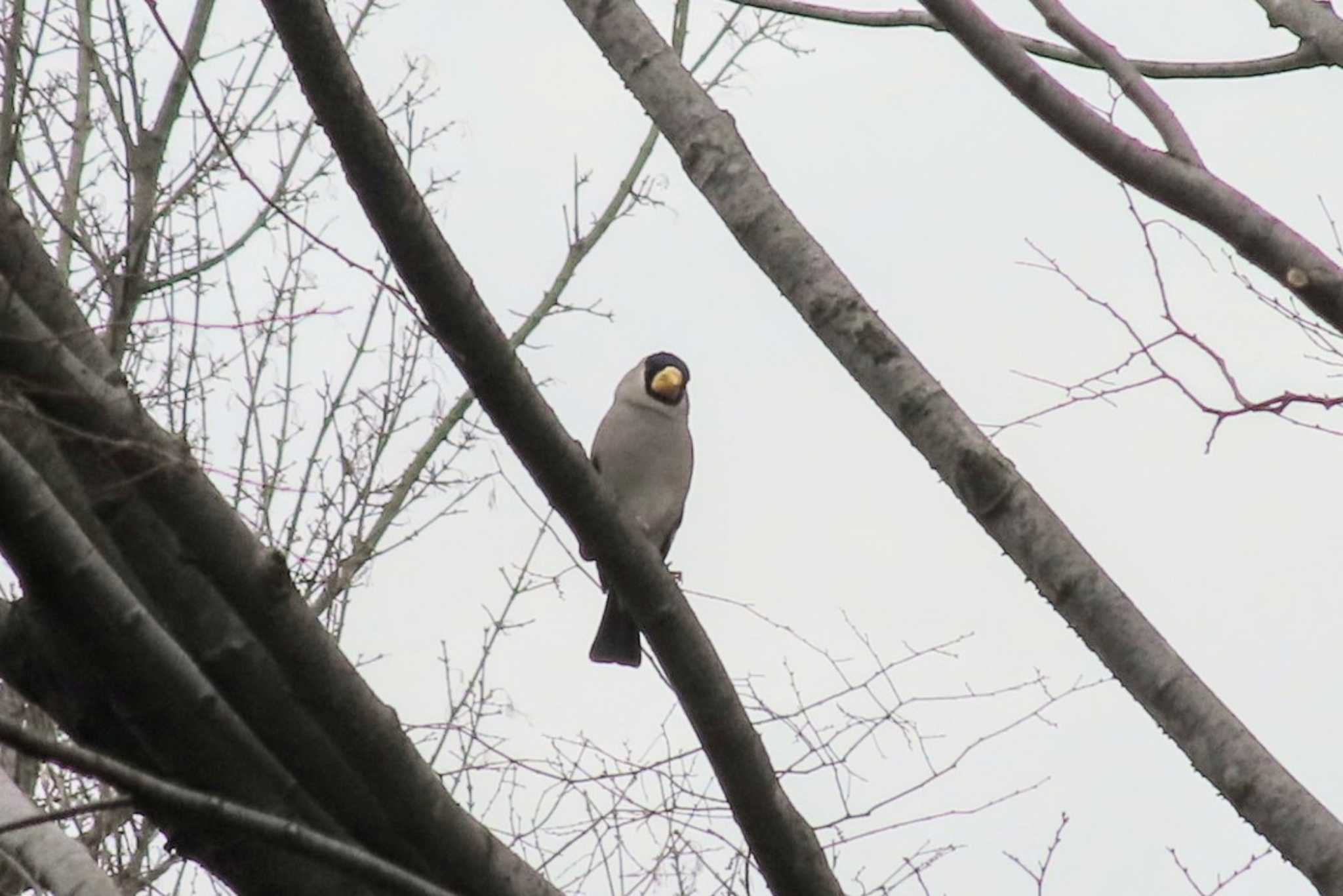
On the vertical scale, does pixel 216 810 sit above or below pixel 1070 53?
below

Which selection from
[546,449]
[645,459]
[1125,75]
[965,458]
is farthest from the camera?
[645,459]

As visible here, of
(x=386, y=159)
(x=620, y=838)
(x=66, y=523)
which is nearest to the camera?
(x=66, y=523)

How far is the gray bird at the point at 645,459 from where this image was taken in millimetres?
6984

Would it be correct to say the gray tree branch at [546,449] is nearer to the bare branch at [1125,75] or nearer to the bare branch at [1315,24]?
the bare branch at [1125,75]

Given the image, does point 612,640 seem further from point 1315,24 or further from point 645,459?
point 1315,24

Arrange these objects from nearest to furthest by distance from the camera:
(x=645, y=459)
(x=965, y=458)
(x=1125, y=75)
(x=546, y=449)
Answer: (x=965, y=458) < (x=546, y=449) < (x=1125, y=75) < (x=645, y=459)

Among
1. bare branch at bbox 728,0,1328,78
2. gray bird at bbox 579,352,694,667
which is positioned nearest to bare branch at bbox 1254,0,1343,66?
bare branch at bbox 728,0,1328,78

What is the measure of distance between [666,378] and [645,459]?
0.33m

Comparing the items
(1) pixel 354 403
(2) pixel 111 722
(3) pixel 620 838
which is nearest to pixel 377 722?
(2) pixel 111 722

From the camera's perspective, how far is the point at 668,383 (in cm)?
713

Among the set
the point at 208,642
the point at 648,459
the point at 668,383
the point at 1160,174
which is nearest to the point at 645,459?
the point at 648,459

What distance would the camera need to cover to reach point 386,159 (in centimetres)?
256

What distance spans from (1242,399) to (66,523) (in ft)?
5.08

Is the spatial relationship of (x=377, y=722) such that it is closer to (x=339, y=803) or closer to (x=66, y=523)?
(x=339, y=803)
